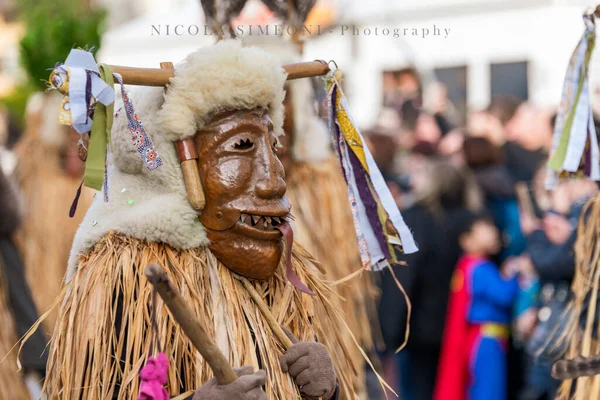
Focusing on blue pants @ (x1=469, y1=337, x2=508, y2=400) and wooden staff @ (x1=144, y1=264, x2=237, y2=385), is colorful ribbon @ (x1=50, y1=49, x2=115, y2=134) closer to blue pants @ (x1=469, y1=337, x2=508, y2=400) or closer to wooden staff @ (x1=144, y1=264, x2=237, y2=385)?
wooden staff @ (x1=144, y1=264, x2=237, y2=385)

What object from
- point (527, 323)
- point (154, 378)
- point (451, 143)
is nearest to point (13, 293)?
point (154, 378)

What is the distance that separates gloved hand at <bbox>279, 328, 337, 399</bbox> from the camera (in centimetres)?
234

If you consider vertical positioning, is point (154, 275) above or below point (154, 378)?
above

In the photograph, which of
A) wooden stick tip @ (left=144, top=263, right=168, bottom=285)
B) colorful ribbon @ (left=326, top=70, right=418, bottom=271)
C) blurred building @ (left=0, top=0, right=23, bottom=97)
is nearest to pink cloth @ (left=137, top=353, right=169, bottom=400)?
wooden stick tip @ (left=144, top=263, right=168, bottom=285)

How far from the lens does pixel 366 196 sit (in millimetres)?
2814

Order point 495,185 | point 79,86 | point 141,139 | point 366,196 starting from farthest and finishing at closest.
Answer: point 495,185
point 366,196
point 141,139
point 79,86

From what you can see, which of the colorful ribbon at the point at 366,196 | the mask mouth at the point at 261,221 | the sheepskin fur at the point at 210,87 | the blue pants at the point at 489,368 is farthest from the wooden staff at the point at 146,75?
the blue pants at the point at 489,368

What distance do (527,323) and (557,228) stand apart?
56 cm

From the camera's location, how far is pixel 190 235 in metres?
2.35

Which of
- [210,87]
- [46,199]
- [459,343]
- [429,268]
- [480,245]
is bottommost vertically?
[459,343]

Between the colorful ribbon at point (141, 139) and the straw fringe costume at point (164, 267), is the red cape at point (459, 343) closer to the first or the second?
the straw fringe costume at point (164, 267)

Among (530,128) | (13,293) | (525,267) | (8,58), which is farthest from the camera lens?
(8,58)

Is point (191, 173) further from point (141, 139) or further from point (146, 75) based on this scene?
point (146, 75)

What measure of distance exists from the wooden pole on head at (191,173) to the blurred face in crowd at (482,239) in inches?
125
